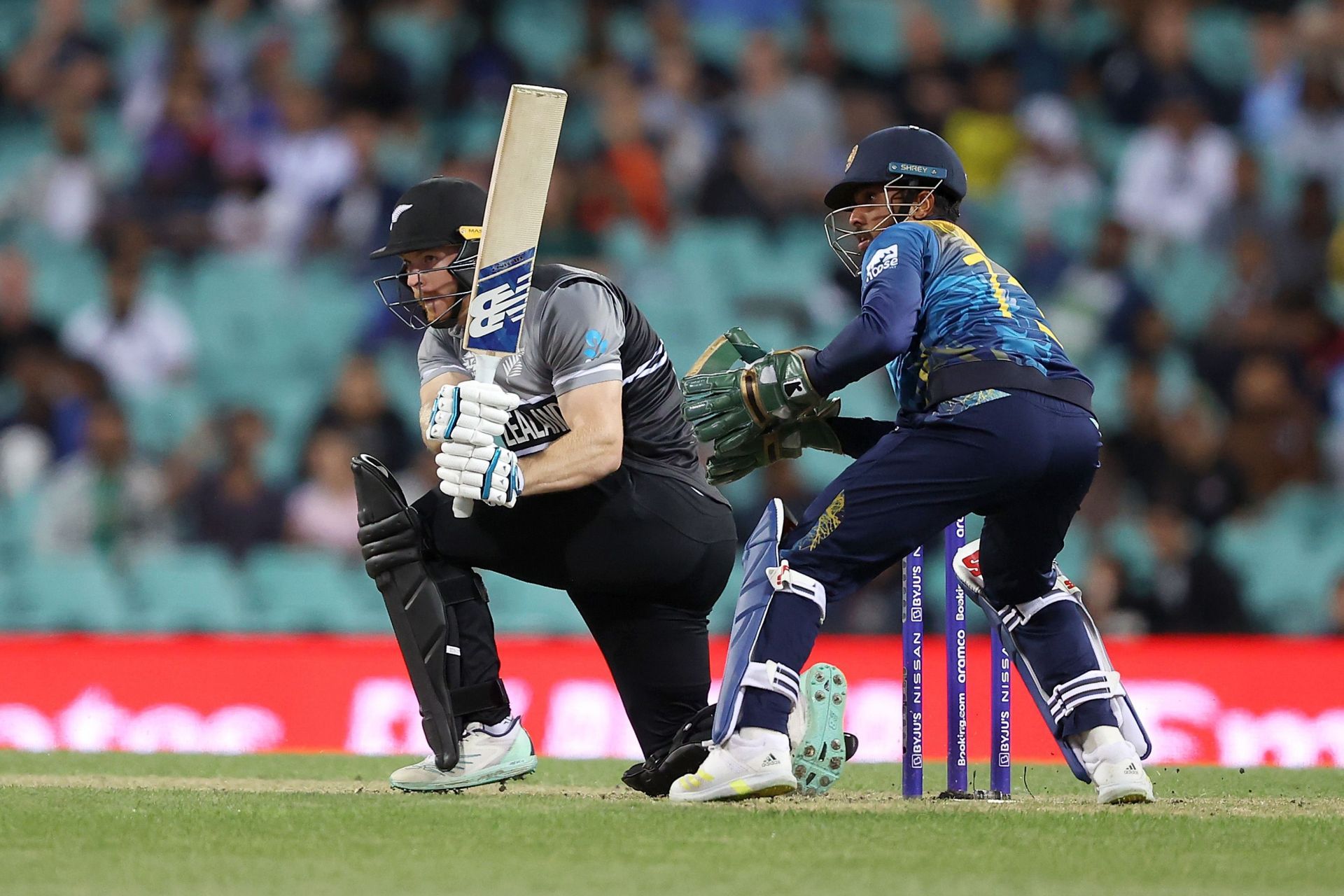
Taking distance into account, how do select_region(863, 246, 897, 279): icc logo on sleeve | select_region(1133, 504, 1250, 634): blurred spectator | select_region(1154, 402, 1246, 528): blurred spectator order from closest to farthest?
select_region(863, 246, 897, 279): icc logo on sleeve, select_region(1133, 504, 1250, 634): blurred spectator, select_region(1154, 402, 1246, 528): blurred spectator

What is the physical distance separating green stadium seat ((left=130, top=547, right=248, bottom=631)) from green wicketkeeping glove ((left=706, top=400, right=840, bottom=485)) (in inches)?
201

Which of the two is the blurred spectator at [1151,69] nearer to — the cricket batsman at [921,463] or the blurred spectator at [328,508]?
the blurred spectator at [328,508]

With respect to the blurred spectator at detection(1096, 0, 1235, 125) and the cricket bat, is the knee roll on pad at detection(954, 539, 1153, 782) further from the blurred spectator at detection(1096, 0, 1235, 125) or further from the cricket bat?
the blurred spectator at detection(1096, 0, 1235, 125)

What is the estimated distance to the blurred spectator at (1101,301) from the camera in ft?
33.8

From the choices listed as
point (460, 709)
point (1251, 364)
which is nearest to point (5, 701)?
point (460, 709)

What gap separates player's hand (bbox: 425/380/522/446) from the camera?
15.3 ft

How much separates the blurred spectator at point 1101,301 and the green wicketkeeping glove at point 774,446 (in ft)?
17.8

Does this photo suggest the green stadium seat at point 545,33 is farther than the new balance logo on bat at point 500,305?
Yes

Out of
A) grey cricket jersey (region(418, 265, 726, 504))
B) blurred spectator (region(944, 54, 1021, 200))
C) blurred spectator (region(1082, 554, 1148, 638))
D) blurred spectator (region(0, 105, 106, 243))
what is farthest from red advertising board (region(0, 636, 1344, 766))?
blurred spectator (region(0, 105, 106, 243))

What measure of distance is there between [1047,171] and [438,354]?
6737 mm

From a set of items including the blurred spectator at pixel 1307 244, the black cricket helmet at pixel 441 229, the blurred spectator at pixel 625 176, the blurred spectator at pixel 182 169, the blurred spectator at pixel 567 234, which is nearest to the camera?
the black cricket helmet at pixel 441 229

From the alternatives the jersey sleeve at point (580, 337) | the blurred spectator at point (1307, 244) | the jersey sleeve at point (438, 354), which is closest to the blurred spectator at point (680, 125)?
the blurred spectator at point (1307, 244)

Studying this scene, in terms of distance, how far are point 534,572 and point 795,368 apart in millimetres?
1035

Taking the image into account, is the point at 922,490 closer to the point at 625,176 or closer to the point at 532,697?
the point at 532,697
